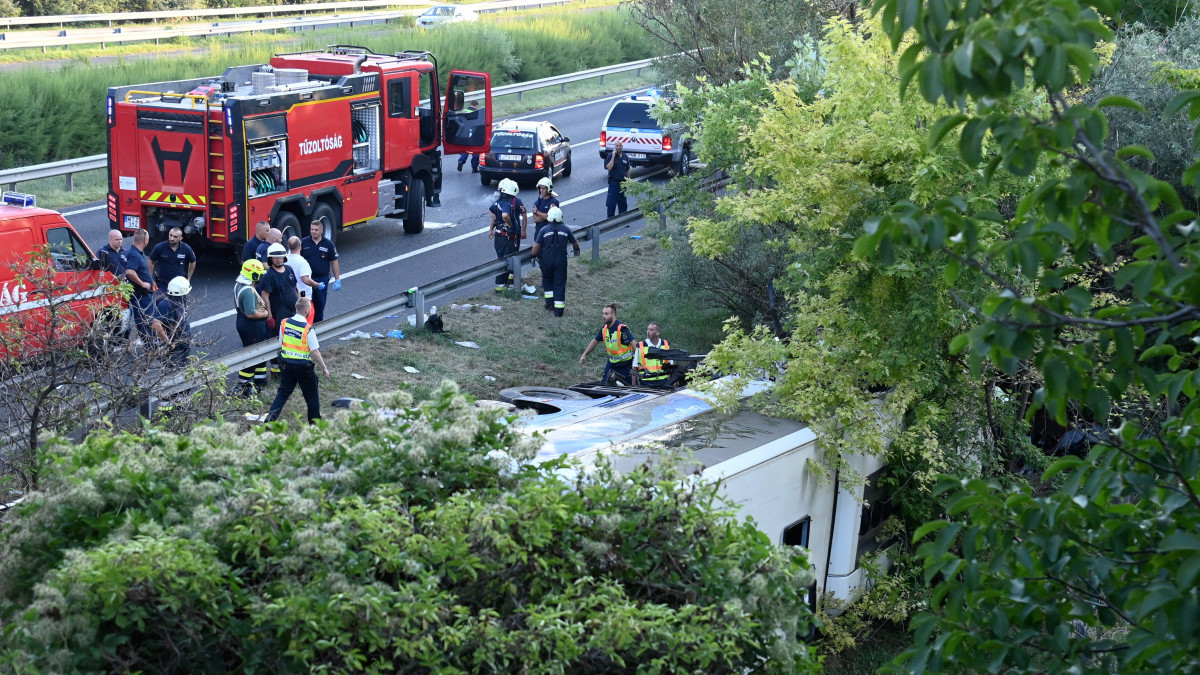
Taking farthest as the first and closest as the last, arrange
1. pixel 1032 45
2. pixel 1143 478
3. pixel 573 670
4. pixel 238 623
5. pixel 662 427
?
pixel 662 427
pixel 573 670
pixel 238 623
pixel 1143 478
pixel 1032 45

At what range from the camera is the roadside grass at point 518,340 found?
13.4 meters

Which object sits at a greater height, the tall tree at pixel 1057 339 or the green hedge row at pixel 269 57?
the tall tree at pixel 1057 339

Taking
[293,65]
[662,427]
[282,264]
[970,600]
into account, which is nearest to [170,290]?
[282,264]

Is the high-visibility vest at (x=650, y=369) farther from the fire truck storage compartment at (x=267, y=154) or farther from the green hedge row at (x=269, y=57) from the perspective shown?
the green hedge row at (x=269, y=57)

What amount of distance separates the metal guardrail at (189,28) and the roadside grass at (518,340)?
75.4 ft

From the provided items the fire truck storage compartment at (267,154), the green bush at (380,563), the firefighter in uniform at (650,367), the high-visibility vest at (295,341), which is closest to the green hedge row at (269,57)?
the fire truck storage compartment at (267,154)

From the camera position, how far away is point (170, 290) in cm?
1274

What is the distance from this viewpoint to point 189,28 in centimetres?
3988

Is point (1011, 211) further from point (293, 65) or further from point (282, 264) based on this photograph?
point (293, 65)

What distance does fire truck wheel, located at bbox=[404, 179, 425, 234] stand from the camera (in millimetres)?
20672

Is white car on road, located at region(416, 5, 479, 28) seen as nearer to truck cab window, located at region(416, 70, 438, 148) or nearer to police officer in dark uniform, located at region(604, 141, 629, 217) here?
police officer in dark uniform, located at region(604, 141, 629, 217)

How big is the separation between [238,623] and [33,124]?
78.7ft

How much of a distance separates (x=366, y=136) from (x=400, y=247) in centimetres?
205

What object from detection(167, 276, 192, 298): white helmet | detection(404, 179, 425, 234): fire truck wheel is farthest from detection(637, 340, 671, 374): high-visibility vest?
detection(404, 179, 425, 234): fire truck wheel
